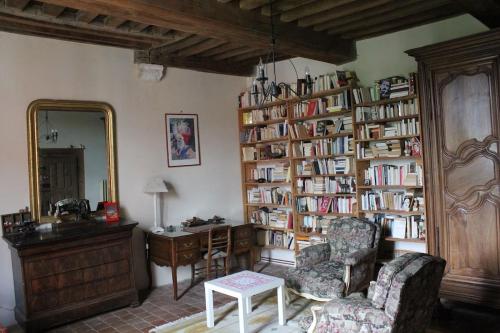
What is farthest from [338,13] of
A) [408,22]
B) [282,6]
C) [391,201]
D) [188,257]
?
[188,257]

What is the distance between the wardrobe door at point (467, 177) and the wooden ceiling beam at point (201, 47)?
7.96 feet

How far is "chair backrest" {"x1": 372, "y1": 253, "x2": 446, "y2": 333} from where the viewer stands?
8.84ft

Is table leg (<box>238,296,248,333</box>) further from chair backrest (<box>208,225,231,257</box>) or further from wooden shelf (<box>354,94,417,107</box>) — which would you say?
wooden shelf (<box>354,94,417,107</box>)

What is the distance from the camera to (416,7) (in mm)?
4250

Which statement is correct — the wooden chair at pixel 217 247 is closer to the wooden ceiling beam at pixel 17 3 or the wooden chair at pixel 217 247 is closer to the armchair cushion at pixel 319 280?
the armchair cushion at pixel 319 280

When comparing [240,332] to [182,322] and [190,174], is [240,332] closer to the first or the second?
[182,322]

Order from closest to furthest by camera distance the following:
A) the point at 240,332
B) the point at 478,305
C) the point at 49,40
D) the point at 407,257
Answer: the point at 407,257, the point at 240,332, the point at 478,305, the point at 49,40

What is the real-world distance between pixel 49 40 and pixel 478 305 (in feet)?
16.6

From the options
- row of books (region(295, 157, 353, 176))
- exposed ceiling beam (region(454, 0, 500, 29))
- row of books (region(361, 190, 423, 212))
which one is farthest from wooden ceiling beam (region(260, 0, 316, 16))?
row of books (region(361, 190, 423, 212))

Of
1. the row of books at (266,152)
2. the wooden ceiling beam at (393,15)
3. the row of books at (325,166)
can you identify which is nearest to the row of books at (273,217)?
the row of books at (325,166)

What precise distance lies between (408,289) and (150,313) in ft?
9.29

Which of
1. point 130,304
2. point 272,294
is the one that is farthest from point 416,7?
point 130,304

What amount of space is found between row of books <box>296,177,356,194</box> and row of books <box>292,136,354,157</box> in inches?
13.1

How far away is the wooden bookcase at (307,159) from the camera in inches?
196
